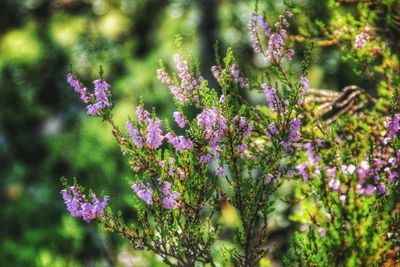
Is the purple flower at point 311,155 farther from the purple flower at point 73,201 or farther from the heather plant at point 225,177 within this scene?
the purple flower at point 73,201

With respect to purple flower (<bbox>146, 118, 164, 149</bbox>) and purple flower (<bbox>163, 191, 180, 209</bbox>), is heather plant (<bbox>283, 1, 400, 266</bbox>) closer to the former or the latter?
purple flower (<bbox>163, 191, 180, 209</bbox>)

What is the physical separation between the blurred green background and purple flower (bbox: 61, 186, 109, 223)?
14.2ft

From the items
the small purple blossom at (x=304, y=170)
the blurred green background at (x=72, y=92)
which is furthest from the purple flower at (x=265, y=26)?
the blurred green background at (x=72, y=92)

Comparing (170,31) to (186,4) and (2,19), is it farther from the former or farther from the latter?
(2,19)

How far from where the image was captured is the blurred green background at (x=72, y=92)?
8.38m

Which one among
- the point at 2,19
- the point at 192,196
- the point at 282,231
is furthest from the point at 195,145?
the point at 2,19

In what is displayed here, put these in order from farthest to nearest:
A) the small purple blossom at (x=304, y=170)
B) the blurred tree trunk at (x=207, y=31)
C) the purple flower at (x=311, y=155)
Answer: the blurred tree trunk at (x=207, y=31) < the purple flower at (x=311, y=155) < the small purple blossom at (x=304, y=170)

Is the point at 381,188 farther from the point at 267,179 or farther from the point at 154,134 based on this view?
the point at 154,134

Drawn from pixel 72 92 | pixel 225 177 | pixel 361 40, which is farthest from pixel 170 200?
pixel 72 92

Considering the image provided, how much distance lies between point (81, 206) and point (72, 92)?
11.6 m

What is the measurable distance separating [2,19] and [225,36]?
10468 mm

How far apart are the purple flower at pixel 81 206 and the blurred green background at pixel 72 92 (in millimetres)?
4318

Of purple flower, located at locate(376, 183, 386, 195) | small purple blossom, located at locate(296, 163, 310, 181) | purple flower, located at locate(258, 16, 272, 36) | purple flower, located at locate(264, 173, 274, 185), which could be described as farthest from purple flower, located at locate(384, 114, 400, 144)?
purple flower, located at locate(258, 16, 272, 36)

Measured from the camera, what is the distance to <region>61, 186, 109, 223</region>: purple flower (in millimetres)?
2683
